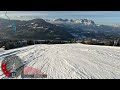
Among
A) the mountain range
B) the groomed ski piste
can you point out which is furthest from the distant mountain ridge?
the groomed ski piste

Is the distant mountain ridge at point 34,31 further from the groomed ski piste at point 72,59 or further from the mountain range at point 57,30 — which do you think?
the groomed ski piste at point 72,59

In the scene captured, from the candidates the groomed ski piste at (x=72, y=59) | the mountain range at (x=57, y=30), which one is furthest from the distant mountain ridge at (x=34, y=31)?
the groomed ski piste at (x=72, y=59)

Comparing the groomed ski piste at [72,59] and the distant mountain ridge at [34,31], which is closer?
the groomed ski piste at [72,59]

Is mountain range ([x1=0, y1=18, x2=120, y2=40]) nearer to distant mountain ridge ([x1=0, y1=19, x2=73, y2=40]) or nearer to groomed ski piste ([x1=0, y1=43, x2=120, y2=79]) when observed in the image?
distant mountain ridge ([x1=0, y1=19, x2=73, y2=40])

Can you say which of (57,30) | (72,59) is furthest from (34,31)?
(72,59)

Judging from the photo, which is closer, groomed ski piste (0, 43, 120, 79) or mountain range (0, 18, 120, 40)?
groomed ski piste (0, 43, 120, 79)


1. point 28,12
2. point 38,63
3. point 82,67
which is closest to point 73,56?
point 82,67

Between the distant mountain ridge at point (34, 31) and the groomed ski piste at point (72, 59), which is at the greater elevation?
the distant mountain ridge at point (34, 31)

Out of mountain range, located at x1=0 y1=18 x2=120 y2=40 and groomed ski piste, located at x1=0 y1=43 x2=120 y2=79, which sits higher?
mountain range, located at x1=0 y1=18 x2=120 y2=40

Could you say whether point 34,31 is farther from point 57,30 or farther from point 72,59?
point 72,59

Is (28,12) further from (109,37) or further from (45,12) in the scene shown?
(109,37)
